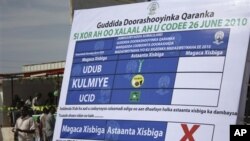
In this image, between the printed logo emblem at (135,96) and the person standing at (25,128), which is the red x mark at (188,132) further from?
the person standing at (25,128)

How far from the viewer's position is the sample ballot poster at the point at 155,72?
5.09 meters

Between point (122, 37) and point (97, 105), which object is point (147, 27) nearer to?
point (122, 37)

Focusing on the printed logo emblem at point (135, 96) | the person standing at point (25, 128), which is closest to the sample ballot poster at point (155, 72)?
the printed logo emblem at point (135, 96)

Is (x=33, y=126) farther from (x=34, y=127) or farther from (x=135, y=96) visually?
(x=135, y=96)

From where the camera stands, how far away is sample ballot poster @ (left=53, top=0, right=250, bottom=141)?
5.09 meters

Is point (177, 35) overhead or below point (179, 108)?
overhead

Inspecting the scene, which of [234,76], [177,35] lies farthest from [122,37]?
[234,76]

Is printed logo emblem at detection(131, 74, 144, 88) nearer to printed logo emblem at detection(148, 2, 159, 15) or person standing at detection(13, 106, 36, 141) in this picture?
printed logo emblem at detection(148, 2, 159, 15)

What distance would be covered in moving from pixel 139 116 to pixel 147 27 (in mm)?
983

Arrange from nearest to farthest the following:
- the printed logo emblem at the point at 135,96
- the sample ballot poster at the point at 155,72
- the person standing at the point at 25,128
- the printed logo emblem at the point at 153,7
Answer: the sample ballot poster at the point at 155,72, the printed logo emblem at the point at 135,96, the printed logo emblem at the point at 153,7, the person standing at the point at 25,128

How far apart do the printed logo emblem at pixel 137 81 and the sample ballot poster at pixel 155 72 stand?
1cm

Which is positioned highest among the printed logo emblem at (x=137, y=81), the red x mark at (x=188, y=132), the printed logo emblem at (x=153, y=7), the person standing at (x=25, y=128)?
the printed logo emblem at (x=153, y=7)

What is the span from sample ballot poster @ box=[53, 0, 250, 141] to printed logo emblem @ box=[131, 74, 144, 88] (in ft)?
0.04

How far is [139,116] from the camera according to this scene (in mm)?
5660
